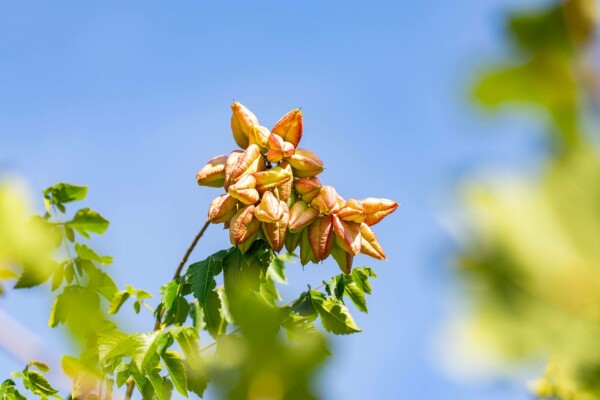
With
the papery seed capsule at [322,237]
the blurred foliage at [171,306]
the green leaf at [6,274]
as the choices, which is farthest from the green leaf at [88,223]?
the green leaf at [6,274]

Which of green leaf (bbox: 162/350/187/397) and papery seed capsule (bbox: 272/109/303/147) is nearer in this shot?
green leaf (bbox: 162/350/187/397)

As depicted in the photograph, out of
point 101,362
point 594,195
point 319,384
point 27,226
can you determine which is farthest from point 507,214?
point 101,362

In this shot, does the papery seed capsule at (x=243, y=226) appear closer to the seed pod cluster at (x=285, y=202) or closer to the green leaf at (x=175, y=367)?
the seed pod cluster at (x=285, y=202)

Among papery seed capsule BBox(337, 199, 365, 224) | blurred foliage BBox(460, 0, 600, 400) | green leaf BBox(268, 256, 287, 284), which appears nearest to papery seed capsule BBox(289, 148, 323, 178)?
papery seed capsule BBox(337, 199, 365, 224)

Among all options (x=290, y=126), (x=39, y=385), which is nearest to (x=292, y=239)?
(x=290, y=126)

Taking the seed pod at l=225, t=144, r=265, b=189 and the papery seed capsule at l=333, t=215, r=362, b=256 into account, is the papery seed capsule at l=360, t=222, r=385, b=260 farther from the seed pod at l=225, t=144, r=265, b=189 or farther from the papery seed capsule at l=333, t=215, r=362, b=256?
the seed pod at l=225, t=144, r=265, b=189
